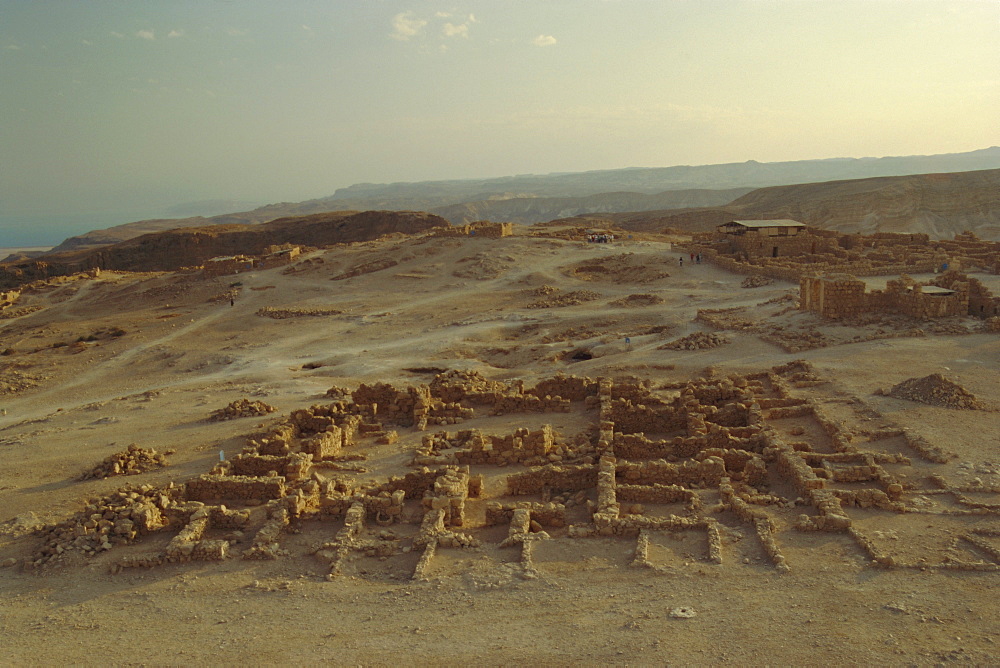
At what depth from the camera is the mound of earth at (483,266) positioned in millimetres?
36094

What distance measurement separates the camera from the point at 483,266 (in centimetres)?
3709

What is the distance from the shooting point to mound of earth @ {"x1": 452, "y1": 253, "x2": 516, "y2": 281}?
1421 inches

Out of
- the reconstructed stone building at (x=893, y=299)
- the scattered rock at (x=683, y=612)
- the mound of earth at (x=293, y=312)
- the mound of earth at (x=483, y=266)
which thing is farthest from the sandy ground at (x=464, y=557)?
the mound of earth at (x=483, y=266)

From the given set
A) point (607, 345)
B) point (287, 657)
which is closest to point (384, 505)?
point (287, 657)

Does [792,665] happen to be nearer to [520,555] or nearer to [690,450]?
[520,555]

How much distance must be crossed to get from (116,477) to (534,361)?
38.6 ft

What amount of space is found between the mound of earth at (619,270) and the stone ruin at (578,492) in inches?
722

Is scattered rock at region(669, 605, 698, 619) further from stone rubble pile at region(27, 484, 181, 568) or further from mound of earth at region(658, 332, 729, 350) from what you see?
mound of earth at region(658, 332, 729, 350)

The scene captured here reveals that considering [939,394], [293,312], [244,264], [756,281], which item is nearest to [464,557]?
[939,394]

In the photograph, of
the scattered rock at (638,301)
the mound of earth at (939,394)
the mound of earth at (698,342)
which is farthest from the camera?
the scattered rock at (638,301)

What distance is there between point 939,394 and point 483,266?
26.4 meters

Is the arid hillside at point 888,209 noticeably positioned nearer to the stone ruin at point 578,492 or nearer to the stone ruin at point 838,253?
the stone ruin at point 838,253

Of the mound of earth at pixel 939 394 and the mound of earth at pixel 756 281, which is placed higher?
the mound of earth at pixel 756 281

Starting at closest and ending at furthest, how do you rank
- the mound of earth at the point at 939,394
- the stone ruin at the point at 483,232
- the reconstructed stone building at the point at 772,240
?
the mound of earth at the point at 939,394
the reconstructed stone building at the point at 772,240
the stone ruin at the point at 483,232
